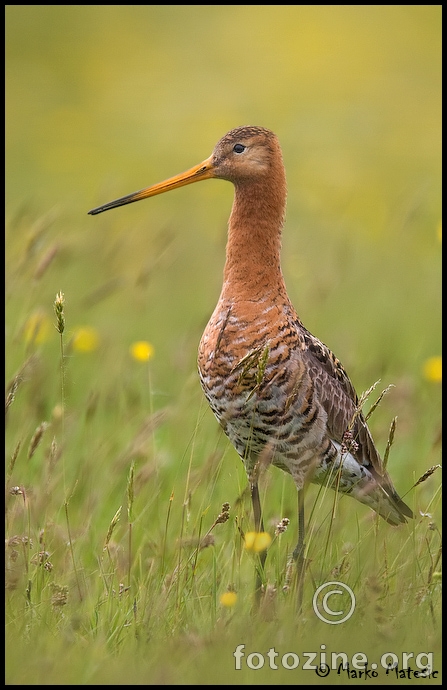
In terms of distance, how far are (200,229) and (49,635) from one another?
8.17 m

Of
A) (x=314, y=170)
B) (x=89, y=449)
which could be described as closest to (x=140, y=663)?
(x=89, y=449)

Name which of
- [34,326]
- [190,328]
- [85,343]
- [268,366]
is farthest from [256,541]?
[190,328]

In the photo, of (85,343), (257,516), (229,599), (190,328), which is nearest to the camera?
(229,599)

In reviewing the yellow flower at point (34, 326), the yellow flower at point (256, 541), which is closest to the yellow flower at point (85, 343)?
the yellow flower at point (34, 326)

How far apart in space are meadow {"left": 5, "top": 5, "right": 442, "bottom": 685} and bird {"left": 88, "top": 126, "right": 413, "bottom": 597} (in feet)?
0.54

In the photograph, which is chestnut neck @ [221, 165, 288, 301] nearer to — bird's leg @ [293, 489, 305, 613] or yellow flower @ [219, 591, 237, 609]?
bird's leg @ [293, 489, 305, 613]

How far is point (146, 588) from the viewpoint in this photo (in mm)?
4168

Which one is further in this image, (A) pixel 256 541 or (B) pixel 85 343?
(B) pixel 85 343

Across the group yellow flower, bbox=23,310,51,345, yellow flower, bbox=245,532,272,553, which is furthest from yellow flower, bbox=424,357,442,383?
yellow flower, bbox=245,532,272,553

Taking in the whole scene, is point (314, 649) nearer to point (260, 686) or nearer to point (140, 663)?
point (260, 686)

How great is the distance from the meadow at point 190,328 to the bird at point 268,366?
16 centimetres

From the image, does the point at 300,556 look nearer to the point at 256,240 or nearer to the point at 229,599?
the point at 229,599

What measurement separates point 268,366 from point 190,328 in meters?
3.07

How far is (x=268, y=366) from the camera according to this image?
4438 mm
